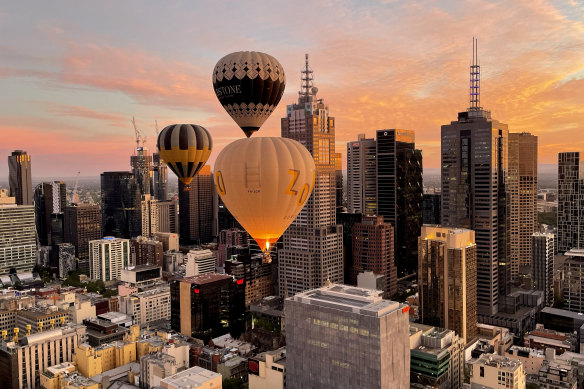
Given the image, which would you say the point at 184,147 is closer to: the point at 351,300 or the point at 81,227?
A: the point at 351,300

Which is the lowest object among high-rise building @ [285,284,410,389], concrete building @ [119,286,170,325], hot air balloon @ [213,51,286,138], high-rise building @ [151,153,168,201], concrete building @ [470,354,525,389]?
concrete building @ [119,286,170,325]

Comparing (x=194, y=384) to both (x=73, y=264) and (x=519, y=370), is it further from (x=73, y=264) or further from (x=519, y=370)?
(x=73, y=264)

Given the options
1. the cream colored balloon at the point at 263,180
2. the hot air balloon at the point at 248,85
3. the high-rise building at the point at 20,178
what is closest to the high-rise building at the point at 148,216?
the high-rise building at the point at 20,178

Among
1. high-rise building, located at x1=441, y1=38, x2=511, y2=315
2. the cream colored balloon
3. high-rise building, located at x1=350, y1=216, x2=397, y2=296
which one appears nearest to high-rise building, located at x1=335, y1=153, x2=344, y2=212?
high-rise building, located at x1=350, y1=216, x2=397, y2=296

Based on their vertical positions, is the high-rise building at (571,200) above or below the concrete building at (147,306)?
above

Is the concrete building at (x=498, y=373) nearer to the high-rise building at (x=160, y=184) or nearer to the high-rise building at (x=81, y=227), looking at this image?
the high-rise building at (x=81, y=227)

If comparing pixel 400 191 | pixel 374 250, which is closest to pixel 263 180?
pixel 374 250

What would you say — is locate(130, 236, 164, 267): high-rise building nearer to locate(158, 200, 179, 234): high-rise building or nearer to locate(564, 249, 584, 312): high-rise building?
locate(158, 200, 179, 234): high-rise building
